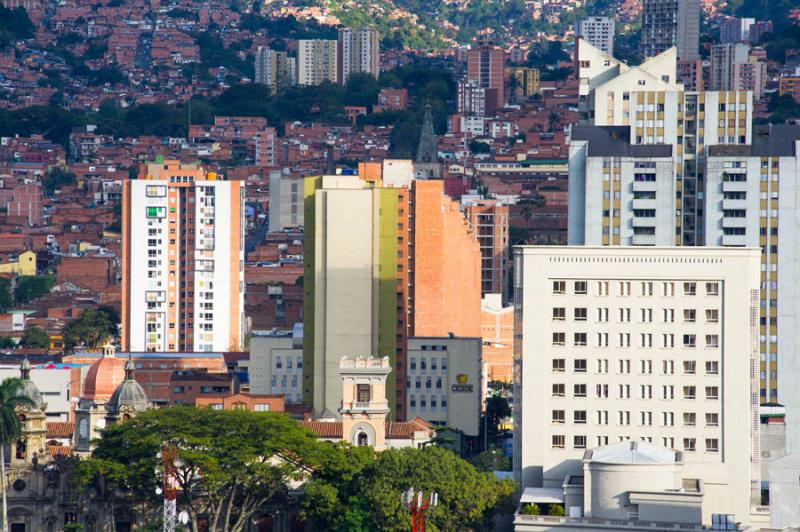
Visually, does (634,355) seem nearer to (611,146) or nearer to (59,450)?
(611,146)

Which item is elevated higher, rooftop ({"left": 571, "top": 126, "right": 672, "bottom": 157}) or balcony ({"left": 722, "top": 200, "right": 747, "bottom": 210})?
rooftop ({"left": 571, "top": 126, "right": 672, "bottom": 157})

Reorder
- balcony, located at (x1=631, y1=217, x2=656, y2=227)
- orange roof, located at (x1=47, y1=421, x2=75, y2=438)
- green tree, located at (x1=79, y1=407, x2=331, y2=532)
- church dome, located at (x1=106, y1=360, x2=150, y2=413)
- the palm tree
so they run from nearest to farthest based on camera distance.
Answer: green tree, located at (x1=79, y1=407, x2=331, y2=532), the palm tree, church dome, located at (x1=106, y1=360, x2=150, y2=413), balcony, located at (x1=631, y1=217, x2=656, y2=227), orange roof, located at (x1=47, y1=421, x2=75, y2=438)

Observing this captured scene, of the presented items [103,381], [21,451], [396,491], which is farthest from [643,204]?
[21,451]

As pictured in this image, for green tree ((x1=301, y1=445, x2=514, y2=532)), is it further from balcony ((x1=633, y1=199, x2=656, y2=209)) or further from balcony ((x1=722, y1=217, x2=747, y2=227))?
balcony ((x1=722, y1=217, x2=747, y2=227))

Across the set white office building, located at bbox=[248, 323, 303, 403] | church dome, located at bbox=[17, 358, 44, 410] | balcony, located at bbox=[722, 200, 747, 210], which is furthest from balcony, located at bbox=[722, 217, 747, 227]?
white office building, located at bbox=[248, 323, 303, 403]

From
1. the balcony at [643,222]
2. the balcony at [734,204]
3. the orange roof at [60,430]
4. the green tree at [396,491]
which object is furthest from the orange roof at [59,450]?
the balcony at [734,204]

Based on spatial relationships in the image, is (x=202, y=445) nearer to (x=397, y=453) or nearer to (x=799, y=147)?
(x=397, y=453)
